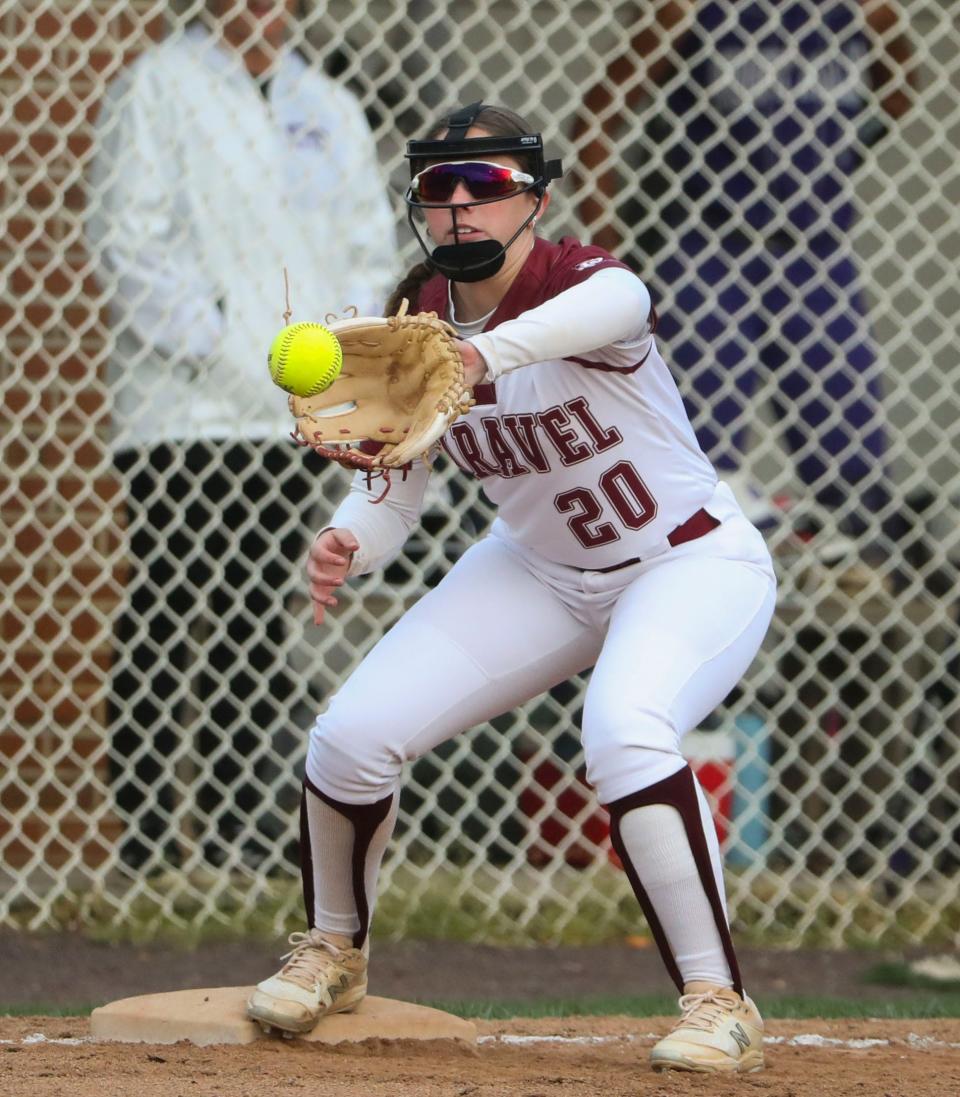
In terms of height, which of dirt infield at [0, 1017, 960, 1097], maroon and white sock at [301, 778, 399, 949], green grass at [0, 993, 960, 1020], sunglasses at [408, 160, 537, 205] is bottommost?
green grass at [0, 993, 960, 1020]

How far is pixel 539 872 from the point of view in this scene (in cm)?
555

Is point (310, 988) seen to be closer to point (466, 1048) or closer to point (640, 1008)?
point (466, 1048)

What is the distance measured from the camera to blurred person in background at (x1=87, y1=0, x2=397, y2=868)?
516 centimetres

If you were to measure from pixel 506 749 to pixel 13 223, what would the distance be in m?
2.06

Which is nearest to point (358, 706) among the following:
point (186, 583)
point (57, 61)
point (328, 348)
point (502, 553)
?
point (502, 553)

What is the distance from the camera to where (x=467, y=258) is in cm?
335

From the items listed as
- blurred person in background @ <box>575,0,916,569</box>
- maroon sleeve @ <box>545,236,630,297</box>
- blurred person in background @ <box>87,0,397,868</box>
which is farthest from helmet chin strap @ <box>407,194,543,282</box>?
blurred person in background @ <box>575,0,916,569</box>

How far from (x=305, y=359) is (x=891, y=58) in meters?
3.07

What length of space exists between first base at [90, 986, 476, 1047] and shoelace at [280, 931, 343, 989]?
0.33ft

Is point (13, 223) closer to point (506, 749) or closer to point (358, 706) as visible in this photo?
point (506, 749)

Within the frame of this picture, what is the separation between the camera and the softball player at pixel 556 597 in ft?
10.6

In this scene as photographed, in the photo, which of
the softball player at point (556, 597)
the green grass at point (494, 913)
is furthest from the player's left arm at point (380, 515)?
the green grass at point (494, 913)

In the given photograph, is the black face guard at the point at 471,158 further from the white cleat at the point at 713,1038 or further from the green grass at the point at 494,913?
the green grass at the point at 494,913

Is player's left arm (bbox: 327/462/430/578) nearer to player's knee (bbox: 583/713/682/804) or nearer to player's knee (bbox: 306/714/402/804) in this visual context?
player's knee (bbox: 306/714/402/804)
